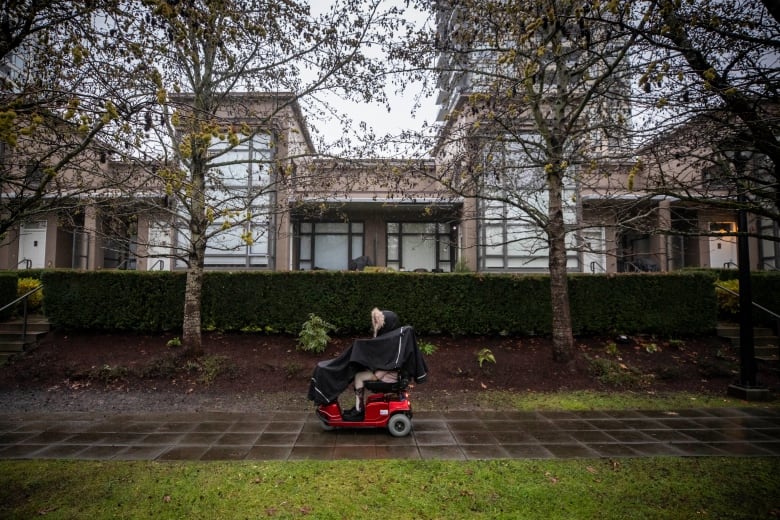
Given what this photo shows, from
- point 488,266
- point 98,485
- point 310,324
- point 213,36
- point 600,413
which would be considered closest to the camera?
point 98,485

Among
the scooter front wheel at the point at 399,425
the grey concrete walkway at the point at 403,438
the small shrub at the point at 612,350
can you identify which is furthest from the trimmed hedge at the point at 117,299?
the small shrub at the point at 612,350

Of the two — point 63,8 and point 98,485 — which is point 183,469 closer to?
point 98,485

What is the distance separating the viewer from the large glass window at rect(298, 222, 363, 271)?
59.1 feet

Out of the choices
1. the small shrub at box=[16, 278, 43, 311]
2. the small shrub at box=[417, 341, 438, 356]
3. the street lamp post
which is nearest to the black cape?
the small shrub at box=[417, 341, 438, 356]

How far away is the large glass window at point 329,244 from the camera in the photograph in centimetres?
1800

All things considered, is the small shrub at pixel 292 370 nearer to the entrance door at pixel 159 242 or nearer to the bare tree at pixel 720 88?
the entrance door at pixel 159 242

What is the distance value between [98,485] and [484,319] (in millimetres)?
7570

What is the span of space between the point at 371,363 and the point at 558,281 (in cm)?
493

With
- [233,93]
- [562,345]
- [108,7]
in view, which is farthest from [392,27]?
[562,345]

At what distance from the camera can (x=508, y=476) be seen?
4.01 m

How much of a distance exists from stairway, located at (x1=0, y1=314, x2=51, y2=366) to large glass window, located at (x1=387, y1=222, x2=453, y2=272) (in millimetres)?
12047

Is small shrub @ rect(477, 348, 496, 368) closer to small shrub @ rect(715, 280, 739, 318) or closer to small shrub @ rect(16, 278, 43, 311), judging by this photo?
small shrub @ rect(715, 280, 739, 318)

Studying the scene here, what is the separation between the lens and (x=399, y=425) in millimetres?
5176

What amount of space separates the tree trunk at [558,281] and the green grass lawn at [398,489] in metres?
3.63
